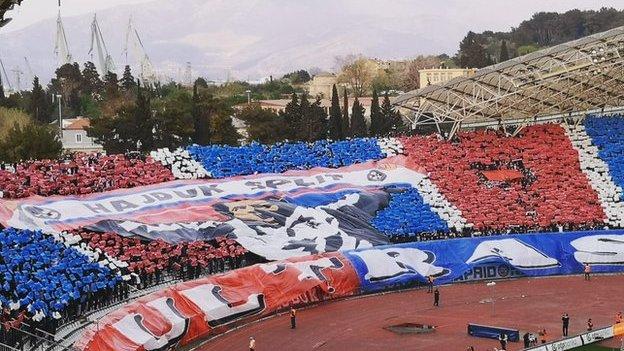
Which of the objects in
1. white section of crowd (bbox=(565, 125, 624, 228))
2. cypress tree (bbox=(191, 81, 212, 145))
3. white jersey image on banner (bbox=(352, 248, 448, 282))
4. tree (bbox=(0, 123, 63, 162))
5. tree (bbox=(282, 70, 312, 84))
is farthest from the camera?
tree (bbox=(282, 70, 312, 84))

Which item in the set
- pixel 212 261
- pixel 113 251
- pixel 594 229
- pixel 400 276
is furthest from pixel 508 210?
pixel 113 251

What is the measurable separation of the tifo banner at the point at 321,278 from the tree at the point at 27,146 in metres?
26.6

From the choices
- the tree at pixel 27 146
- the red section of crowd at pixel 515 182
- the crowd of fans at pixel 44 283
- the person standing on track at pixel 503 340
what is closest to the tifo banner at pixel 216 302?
the crowd of fans at pixel 44 283

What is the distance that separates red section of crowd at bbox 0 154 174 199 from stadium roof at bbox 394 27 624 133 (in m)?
17.1

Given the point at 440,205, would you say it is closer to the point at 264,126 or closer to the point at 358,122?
the point at 358,122

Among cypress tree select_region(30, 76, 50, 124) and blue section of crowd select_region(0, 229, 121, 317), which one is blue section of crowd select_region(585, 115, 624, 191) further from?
cypress tree select_region(30, 76, 50, 124)

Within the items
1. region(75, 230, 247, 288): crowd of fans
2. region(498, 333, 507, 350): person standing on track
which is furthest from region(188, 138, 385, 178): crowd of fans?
region(498, 333, 507, 350): person standing on track

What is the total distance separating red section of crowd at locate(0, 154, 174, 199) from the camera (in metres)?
37.2

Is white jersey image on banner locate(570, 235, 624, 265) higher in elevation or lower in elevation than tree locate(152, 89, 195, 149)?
lower

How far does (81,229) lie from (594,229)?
25919 mm

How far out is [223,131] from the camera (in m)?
65.2

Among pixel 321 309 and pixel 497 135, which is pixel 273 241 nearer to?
pixel 321 309

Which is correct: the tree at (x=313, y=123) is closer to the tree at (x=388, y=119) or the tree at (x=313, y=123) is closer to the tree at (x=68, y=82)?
the tree at (x=388, y=119)

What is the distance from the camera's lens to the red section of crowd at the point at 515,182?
43781mm
